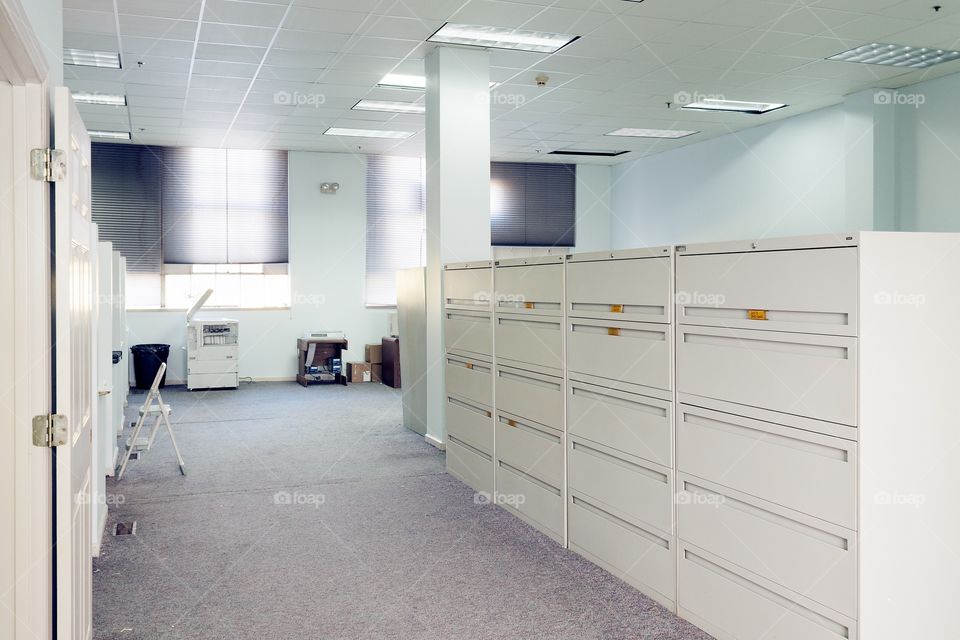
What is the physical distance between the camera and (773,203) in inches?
364

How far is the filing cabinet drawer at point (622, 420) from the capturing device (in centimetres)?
300

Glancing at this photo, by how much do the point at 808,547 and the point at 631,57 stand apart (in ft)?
17.1

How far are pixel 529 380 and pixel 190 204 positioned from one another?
751 cm

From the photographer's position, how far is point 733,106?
8.61 metres

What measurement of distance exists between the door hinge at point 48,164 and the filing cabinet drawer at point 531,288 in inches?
88.8

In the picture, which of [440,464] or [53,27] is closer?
[53,27]

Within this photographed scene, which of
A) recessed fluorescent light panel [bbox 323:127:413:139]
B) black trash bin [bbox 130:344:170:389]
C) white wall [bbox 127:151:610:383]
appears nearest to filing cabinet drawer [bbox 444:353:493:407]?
recessed fluorescent light panel [bbox 323:127:413:139]

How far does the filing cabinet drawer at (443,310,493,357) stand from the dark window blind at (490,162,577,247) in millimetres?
6683

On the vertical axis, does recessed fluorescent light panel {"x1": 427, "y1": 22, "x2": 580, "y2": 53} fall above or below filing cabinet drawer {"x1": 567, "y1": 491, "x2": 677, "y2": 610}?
above

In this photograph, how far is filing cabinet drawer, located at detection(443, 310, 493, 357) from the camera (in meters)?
4.62

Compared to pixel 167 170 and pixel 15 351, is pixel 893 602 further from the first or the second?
pixel 167 170

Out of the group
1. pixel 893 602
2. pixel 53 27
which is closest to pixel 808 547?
pixel 893 602

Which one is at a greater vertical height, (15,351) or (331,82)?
(331,82)

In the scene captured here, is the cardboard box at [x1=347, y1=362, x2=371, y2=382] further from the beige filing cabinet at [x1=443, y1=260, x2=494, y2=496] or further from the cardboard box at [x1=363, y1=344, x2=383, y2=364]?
the beige filing cabinet at [x1=443, y1=260, x2=494, y2=496]
